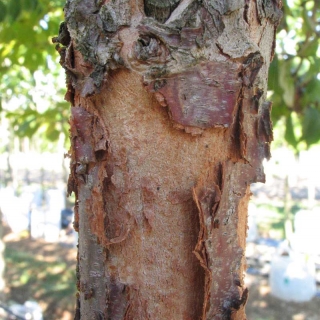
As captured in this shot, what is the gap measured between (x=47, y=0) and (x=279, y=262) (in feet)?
8.32

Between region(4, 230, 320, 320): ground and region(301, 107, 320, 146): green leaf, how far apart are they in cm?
211

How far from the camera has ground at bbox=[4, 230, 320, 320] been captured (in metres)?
2.96

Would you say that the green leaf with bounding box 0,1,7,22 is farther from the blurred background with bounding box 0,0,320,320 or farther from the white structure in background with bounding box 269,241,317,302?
the white structure in background with bounding box 269,241,317,302

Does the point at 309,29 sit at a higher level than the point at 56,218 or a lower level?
higher

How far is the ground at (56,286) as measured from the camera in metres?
2.96

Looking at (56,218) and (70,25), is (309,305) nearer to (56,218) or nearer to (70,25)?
(56,218)

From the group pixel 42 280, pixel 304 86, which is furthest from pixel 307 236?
pixel 304 86

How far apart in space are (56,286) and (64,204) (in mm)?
2103

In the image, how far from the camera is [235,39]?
0.37 metres

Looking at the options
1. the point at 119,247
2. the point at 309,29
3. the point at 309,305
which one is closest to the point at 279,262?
the point at 309,305

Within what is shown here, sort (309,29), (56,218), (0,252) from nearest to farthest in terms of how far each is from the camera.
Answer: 1. (309,29)
2. (0,252)
3. (56,218)

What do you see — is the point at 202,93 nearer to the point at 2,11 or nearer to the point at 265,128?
the point at 265,128

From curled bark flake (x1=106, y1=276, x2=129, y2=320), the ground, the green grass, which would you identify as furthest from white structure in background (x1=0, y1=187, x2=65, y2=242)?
curled bark flake (x1=106, y1=276, x2=129, y2=320)

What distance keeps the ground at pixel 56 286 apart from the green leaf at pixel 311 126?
6.94 feet
